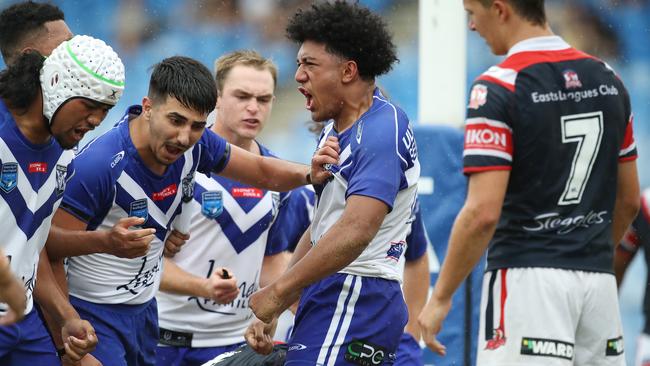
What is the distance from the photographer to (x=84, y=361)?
554 centimetres

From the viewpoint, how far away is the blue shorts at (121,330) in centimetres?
578

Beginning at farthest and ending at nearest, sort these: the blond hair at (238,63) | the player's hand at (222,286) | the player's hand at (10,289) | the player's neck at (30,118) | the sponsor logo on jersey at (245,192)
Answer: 1. the blond hair at (238,63)
2. the sponsor logo on jersey at (245,192)
3. the player's hand at (222,286)
4. the player's neck at (30,118)
5. the player's hand at (10,289)

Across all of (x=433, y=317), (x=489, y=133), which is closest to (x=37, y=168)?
(x=433, y=317)

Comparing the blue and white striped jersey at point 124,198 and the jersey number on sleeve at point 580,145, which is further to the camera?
the blue and white striped jersey at point 124,198

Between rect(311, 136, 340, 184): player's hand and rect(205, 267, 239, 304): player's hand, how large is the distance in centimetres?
135

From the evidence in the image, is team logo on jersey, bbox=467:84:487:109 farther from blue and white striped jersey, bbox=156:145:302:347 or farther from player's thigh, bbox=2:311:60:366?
blue and white striped jersey, bbox=156:145:302:347

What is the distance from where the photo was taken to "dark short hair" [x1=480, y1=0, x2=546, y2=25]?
16.0 feet

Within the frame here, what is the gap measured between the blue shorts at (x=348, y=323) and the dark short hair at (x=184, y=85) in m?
1.12

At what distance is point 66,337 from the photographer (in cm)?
532

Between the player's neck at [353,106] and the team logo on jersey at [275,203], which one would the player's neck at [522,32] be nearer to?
the player's neck at [353,106]

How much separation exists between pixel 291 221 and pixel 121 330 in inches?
68.6

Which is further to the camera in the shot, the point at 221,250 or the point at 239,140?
the point at 239,140

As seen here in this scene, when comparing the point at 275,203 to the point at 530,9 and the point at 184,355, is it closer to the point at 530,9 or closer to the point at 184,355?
the point at 184,355

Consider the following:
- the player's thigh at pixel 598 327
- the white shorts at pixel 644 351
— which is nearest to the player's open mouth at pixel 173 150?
the player's thigh at pixel 598 327
